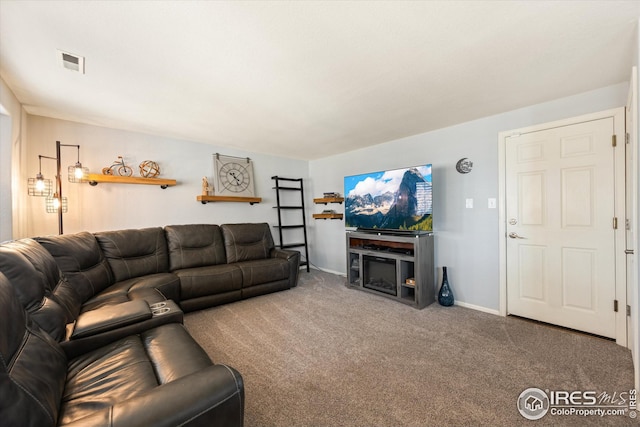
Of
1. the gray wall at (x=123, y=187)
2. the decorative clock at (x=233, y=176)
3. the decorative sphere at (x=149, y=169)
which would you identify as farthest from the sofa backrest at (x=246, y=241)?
the decorative sphere at (x=149, y=169)

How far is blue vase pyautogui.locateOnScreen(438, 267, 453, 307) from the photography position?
10.4 ft

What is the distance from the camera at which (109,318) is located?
1.52 metres

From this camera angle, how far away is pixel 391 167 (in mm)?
3996

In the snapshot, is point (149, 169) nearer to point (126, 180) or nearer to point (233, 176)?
point (126, 180)

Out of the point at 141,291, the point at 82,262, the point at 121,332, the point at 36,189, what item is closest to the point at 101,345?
the point at 121,332

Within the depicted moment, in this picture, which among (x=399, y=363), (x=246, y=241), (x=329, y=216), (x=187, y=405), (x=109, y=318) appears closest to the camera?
(x=187, y=405)

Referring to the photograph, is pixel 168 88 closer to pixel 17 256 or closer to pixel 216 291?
pixel 17 256

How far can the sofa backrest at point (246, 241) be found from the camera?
3.96 m

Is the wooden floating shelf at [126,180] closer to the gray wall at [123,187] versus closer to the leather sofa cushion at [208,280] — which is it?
the gray wall at [123,187]

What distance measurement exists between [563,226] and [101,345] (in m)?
3.83

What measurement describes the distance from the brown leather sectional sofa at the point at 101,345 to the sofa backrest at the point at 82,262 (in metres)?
0.01

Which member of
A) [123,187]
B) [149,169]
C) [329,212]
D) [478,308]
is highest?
[149,169]

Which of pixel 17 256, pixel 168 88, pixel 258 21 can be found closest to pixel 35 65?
pixel 168 88

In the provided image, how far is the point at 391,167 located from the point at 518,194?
1.68m
